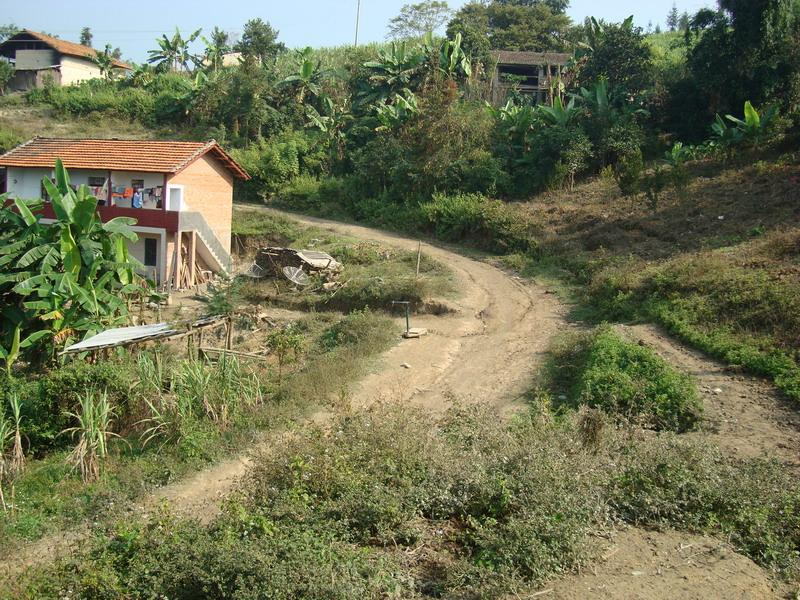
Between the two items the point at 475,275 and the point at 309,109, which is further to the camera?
the point at 309,109

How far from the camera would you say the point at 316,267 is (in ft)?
76.3

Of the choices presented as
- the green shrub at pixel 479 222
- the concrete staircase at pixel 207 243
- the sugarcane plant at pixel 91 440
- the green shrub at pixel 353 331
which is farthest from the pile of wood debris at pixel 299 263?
the sugarcane plant at pixel 91 440

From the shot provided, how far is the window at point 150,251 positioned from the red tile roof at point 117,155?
2639 mm

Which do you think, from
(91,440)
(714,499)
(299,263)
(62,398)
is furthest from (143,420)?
(299,263)

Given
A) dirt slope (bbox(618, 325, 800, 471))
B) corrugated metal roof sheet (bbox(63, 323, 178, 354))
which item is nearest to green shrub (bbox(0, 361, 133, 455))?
corrugated metal roof sheet (bbox(63, 323, 178, 354))

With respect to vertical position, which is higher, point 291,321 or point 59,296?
point 59,296

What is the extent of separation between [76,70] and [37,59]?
8.35 feet

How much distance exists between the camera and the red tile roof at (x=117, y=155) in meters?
26.4

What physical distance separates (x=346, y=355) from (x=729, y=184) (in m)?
15.5

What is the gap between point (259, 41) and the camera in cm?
4809

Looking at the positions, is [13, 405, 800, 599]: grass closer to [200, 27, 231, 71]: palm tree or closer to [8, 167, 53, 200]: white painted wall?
[8, 167, 53, 200]: white painted wall

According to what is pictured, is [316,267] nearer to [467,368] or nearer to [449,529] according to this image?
[467,368]

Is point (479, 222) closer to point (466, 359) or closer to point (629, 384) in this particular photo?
A: point (466, 359)

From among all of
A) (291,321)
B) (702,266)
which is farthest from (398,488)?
(291,321)
